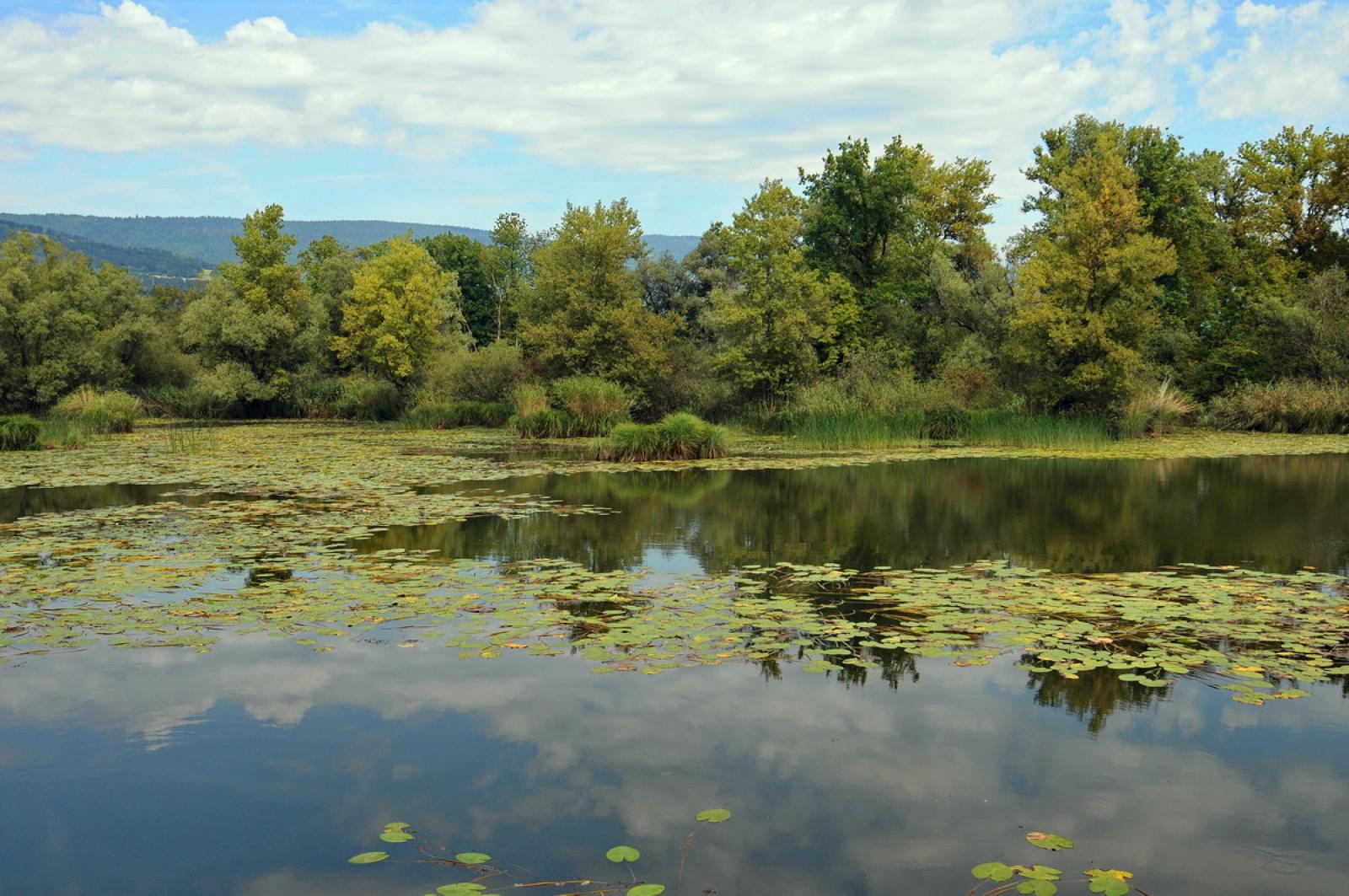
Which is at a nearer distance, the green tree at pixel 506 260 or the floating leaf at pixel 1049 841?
the floating leaf at pixel 1049 841

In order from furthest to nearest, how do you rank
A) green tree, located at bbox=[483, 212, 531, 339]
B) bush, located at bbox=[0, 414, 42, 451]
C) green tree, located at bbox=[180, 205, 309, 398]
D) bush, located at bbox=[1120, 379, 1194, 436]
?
1. green tree, located at bbox=[483, 212, 531, 339]
2. green tree, located at bbox=[180, 205, 309, 398]
3. bush, located at bbox=[1120, 379, 1194, 436]
4. bush, located at bbox=[0, 414, 42, 451]

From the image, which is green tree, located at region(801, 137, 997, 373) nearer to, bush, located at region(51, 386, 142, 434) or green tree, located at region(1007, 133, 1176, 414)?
green tree, located at region(1007, 133, 1176, 414)

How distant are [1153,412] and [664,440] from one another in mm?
15840

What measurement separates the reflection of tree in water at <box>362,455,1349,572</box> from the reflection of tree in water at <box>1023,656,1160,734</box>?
364 centimetres

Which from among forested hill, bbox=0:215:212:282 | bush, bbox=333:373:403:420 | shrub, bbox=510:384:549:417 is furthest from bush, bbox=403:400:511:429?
forested hill, bbox=0:215:212:282

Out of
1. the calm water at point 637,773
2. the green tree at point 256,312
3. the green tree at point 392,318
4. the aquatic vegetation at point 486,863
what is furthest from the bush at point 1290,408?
the green tree at point 256,312

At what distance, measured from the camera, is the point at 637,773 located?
16.5 feet

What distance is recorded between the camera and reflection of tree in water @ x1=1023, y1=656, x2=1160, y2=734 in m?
5.78

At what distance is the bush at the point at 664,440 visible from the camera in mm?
22359

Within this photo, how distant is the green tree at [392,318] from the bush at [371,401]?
1946mm

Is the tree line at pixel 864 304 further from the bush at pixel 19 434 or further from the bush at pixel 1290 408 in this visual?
the bush at pixel 19 434

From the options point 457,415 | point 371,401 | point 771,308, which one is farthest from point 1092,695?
point 371,401

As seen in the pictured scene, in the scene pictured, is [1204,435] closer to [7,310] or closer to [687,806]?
[687,806]

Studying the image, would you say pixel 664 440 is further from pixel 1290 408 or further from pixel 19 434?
pixel 1290 408
